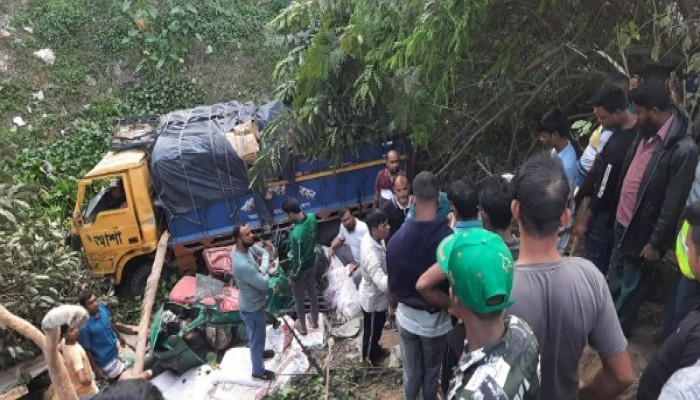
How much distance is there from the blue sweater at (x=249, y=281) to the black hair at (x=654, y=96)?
3.41 m

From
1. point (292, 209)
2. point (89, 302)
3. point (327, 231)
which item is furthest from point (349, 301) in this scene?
point (89, 302)

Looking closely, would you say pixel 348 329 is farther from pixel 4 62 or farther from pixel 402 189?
pixel 4 62

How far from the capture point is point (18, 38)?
42.3 ft

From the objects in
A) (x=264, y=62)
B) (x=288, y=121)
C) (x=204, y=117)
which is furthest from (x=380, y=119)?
(x=264, y=62)

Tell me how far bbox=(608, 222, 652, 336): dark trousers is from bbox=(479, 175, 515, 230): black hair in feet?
3.92

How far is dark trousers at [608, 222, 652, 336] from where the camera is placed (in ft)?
11.3

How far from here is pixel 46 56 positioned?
12867mm

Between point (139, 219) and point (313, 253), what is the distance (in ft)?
10.6

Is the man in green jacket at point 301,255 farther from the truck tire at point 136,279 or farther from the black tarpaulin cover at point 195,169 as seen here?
the truck tire at point 136,279

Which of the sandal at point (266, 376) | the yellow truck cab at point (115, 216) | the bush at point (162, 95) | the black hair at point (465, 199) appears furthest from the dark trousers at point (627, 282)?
the bush at point (162, 95)

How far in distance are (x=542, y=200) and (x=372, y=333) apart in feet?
10.4

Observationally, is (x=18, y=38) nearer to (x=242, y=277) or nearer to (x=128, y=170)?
(x=128, y=170)

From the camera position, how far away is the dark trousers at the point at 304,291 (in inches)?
226

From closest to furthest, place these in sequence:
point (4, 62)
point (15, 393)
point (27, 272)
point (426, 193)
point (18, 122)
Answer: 1. point (426, 193)
2. point (15, 393)
3. point (27, 272)
4. point (18, 122)
5. point (4, 62)
